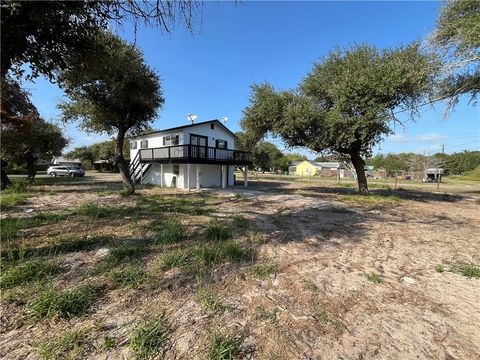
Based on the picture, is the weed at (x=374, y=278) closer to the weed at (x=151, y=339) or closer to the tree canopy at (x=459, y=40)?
the weed at (x=151, y=339)

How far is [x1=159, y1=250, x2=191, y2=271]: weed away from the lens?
3969 mm

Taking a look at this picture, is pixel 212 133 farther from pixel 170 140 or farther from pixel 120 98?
pixel 120 98

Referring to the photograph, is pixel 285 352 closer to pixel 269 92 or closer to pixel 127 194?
pixel 127 194

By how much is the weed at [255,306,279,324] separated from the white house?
14809 millimetres

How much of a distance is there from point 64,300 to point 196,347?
163cm

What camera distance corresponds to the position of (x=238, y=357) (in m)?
2.16

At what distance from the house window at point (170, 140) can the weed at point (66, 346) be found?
1772 centimetres

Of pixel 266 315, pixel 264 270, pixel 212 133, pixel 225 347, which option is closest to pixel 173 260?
pixel 264 270

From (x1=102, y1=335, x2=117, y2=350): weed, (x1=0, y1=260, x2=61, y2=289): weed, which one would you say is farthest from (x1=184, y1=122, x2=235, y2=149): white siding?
(x1=102, y1=335, x2=117, y2=350): weed

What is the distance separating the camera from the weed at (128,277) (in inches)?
132

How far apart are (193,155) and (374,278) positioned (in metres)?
14.8

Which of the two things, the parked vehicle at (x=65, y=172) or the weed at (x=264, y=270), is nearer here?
the weed at (x=264, y=270)

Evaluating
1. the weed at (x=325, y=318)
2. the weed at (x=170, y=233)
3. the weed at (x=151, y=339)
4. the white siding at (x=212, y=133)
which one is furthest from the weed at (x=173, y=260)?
the white siding at (x=212, y=133)

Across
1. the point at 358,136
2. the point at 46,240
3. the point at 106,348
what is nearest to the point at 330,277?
the point at 106,348
